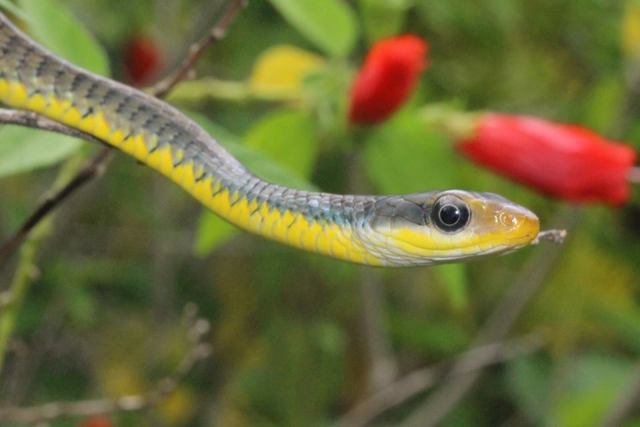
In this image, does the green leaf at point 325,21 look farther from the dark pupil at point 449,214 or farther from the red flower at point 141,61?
the red flower at point 141,61

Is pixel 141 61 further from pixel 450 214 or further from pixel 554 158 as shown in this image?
pixel 450 214

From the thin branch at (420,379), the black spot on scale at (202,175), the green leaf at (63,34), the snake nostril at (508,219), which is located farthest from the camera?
the thin branch at (420,379)

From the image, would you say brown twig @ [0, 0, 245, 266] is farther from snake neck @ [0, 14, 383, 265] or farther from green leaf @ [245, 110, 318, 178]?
green leaf @ [245, 110, 318, 178]

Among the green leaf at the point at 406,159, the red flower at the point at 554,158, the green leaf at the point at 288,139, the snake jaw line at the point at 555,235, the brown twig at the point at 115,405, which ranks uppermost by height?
the red flower at the point at 554,158

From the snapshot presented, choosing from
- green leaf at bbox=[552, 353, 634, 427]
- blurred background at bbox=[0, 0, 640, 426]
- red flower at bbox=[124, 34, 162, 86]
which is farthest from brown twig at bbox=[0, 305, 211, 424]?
green leaf at bbox=[552, 353, 634, 427]

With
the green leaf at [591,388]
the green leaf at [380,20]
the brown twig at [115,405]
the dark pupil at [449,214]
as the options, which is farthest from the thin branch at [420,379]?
the dark pupil at [449,214]

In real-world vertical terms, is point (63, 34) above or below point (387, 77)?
below

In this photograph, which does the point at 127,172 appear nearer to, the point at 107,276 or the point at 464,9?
the point at 107,276

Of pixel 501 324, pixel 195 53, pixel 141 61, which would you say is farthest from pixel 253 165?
pixel 501 324
